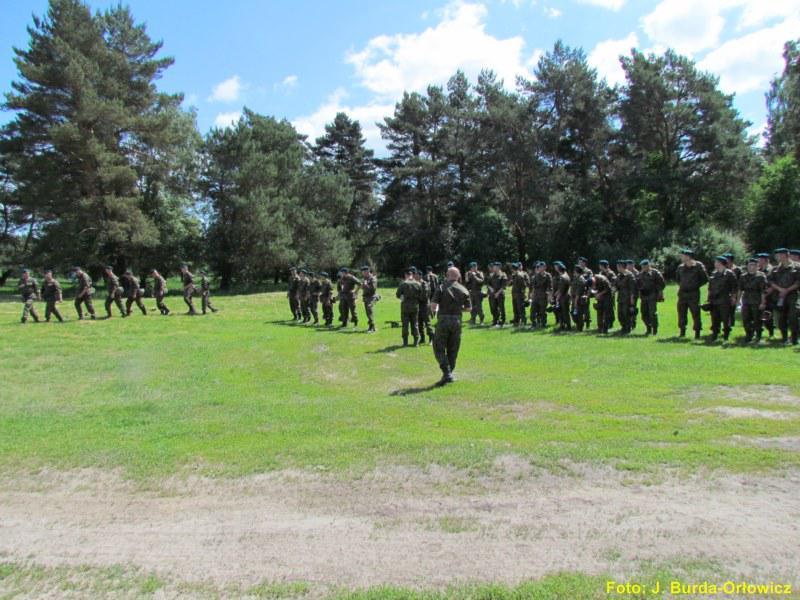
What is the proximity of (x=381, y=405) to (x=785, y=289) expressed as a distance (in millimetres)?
9683

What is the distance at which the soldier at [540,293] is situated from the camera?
60.6 ft

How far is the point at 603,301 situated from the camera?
17.3 m

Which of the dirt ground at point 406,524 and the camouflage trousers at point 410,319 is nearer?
the dirt ground at point 406,524

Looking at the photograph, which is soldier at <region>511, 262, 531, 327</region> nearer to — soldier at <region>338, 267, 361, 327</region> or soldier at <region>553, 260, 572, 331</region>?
soldier at <region>553, 260, 572, 331</region>

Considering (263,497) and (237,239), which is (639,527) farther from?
(237,239)

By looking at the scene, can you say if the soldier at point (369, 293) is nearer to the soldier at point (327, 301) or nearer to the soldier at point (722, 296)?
the soldier at point (327, 301)

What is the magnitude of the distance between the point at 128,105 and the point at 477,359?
37.6 meters

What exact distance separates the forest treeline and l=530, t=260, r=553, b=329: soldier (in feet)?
81.3

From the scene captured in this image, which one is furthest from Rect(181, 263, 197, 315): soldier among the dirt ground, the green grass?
the dirt ground

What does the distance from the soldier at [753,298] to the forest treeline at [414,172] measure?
27777 millimetres

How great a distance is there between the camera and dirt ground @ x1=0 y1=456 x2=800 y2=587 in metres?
4.54

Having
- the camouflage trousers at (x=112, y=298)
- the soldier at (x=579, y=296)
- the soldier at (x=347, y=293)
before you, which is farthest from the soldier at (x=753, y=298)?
the camouflage trousers at (x=112, y=298)

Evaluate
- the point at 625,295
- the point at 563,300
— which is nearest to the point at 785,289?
the point at 625,295

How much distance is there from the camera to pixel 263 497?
19.8 feet
